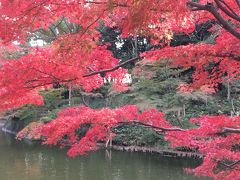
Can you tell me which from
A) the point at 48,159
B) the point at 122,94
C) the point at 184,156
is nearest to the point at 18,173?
the point at 48,159

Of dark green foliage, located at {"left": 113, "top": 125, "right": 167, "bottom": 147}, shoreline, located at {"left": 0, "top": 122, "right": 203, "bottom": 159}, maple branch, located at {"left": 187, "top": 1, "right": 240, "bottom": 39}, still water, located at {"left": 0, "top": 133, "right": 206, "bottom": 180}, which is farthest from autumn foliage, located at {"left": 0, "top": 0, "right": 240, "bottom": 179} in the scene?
dark green foliage, located at {"left": 113, "top": 125, "right": 167, "bottom": 147}

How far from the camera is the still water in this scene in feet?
40.1

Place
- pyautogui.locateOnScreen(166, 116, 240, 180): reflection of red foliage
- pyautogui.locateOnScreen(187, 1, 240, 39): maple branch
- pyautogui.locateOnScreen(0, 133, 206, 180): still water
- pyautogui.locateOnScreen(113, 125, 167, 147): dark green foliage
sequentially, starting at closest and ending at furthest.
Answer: pyautogui.locateOnScreen(187, 1, 240, 39): maple branch → pyautogui.locateOnScreen(166, 116, 240, 180): reflection of red foliage → pyautogui.locateOnScreen(0, 133, 206, 180): still water → pyautogui.locateOnScreen(113, 125, 167, 147): dark green foliage

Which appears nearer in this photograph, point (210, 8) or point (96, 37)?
point (210, 8)

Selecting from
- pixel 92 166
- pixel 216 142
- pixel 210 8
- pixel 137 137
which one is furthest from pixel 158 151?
pixel 210 8

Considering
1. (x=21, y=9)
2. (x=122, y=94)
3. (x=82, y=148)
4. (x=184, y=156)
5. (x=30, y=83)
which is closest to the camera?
(x=21, y=9)

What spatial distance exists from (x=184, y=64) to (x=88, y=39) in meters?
1.33

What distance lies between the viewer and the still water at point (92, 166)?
1221 cm

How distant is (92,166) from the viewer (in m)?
13.9

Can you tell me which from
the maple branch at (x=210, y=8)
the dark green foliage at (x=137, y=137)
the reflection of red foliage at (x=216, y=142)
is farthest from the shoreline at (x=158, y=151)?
the maple branch at (x=210, y=8)

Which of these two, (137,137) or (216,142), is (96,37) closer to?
(216,142)

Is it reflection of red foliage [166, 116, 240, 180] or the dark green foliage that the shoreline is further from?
reflection of red foliage [166, 116, 240, 180]

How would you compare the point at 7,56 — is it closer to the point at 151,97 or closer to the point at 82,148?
the point at 151,97

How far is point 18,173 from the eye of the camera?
41.5 feet
